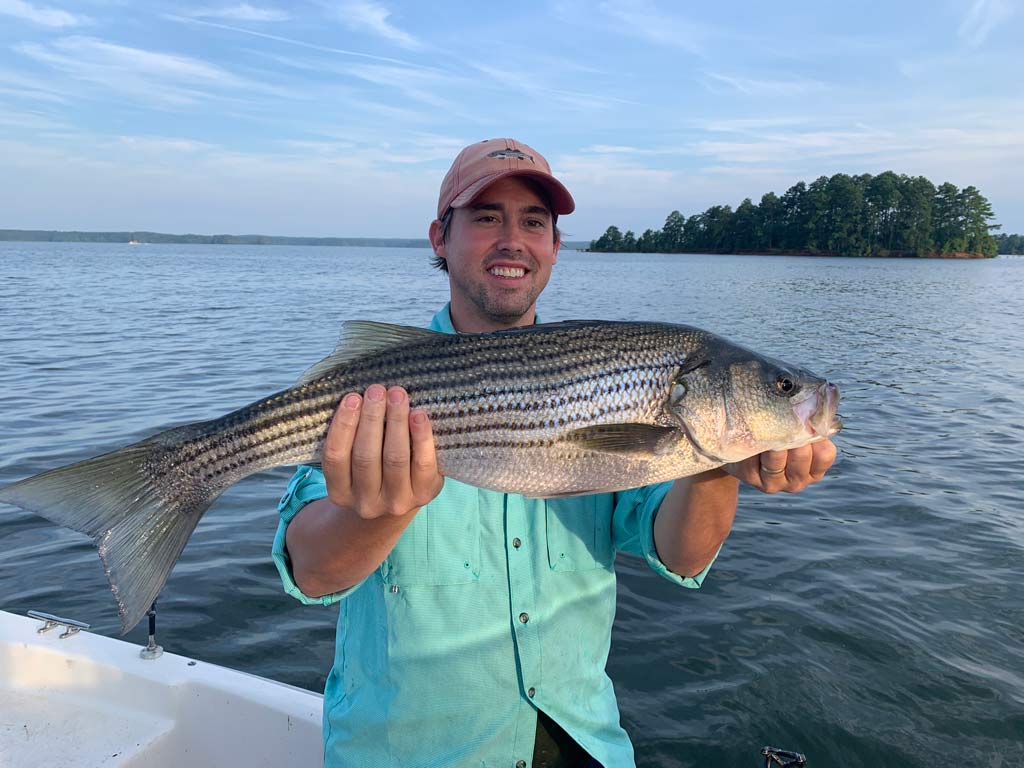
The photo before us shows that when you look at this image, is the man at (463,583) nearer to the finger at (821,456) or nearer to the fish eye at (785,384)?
the finger at (821,456)

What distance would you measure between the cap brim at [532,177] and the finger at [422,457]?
163 cm

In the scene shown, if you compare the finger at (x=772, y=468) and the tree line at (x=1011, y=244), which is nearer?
the finger at (x=772, y=468)

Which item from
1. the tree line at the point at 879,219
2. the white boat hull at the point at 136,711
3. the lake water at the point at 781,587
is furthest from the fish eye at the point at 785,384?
the tree line at the point at 879,219

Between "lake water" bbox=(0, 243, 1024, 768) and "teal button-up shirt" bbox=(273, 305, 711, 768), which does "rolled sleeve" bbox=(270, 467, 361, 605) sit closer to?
"teal button-up shirt" bbox=(273, 305, 711, 768)

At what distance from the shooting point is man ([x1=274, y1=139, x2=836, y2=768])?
298 centimetres

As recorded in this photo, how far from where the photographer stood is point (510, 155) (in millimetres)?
4223

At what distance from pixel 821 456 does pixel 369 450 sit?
1.99m

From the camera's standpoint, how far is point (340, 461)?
295 centimetres

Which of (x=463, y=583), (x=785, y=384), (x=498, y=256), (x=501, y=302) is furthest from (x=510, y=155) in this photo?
(x=463, y=583)

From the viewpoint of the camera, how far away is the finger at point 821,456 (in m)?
3.12

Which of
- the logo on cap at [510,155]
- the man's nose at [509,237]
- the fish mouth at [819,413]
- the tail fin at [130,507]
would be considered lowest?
the tail fin at [130,507]

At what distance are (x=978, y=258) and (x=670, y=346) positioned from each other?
545 feet

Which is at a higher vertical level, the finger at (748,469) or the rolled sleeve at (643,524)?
the finger at (748,469)

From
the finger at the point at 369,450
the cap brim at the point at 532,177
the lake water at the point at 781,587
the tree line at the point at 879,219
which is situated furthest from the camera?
the tree line at the point at 879,219
